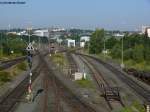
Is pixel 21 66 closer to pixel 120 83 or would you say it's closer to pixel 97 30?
pixel 120 83

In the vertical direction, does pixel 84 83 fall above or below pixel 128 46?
below

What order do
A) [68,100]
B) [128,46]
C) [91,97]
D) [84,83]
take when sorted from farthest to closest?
[128,46]
[84,83]
[91,97]
[68,100]

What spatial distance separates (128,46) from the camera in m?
136

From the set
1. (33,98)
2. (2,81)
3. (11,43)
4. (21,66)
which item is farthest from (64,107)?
(11,43)

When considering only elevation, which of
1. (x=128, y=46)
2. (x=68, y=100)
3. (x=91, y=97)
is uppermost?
(x=128, y=46)

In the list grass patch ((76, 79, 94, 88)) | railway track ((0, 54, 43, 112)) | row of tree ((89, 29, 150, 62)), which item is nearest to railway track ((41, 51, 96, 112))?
railway track ((0, 54, 43, 112))

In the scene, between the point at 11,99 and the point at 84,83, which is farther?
the point at 84,83

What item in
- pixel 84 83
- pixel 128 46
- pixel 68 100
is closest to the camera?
pixel 68 100

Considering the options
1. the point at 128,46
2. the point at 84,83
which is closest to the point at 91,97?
the point at 84,83

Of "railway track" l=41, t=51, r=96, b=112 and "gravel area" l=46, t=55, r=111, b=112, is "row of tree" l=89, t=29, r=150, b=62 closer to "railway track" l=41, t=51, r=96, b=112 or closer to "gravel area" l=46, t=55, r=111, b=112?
"gravel area" l=46, t=55, r=111, b=112

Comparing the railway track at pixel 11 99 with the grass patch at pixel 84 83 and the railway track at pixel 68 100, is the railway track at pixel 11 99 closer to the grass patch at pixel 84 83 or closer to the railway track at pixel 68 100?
the railway track at pixel 68 100

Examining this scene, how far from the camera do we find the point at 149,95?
47.0m

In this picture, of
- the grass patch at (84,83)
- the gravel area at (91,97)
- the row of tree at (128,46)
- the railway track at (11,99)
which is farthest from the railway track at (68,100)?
the row of tree at (128,46)

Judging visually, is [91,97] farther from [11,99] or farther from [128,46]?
[128,46]
